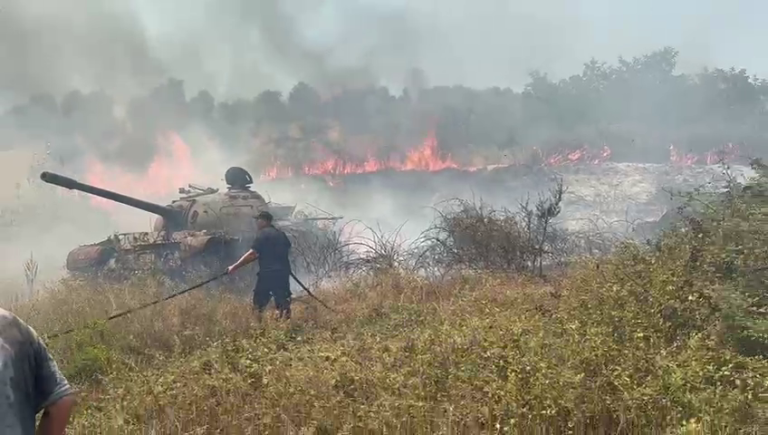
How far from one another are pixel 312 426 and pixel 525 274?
7.01 metres

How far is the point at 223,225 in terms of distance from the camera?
524 inches

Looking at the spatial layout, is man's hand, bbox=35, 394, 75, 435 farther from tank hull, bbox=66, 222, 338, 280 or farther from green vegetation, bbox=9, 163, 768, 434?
tank hull, bbox=66, 222, 338, 280

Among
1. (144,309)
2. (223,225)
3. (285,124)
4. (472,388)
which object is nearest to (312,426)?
(472,388)

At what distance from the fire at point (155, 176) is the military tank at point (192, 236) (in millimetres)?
5849

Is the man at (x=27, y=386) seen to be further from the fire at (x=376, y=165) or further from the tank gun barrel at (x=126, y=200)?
the fire at (x=376, y=165)

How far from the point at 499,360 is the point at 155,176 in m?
16.9

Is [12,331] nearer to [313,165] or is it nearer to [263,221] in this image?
[263,221]

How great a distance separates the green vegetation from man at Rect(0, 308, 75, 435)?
1933 millimetres

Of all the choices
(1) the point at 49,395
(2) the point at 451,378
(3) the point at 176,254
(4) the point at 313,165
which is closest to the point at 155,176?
(4) the point at 313,165

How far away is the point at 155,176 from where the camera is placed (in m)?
20.0

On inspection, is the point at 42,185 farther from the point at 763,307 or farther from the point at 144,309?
the point at 763,307

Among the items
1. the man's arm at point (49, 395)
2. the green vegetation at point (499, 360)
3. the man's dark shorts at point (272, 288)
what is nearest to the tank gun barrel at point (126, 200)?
the green vegetation at point (499, 360)

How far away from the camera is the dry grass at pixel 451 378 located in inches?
158

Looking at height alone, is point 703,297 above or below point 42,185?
below
